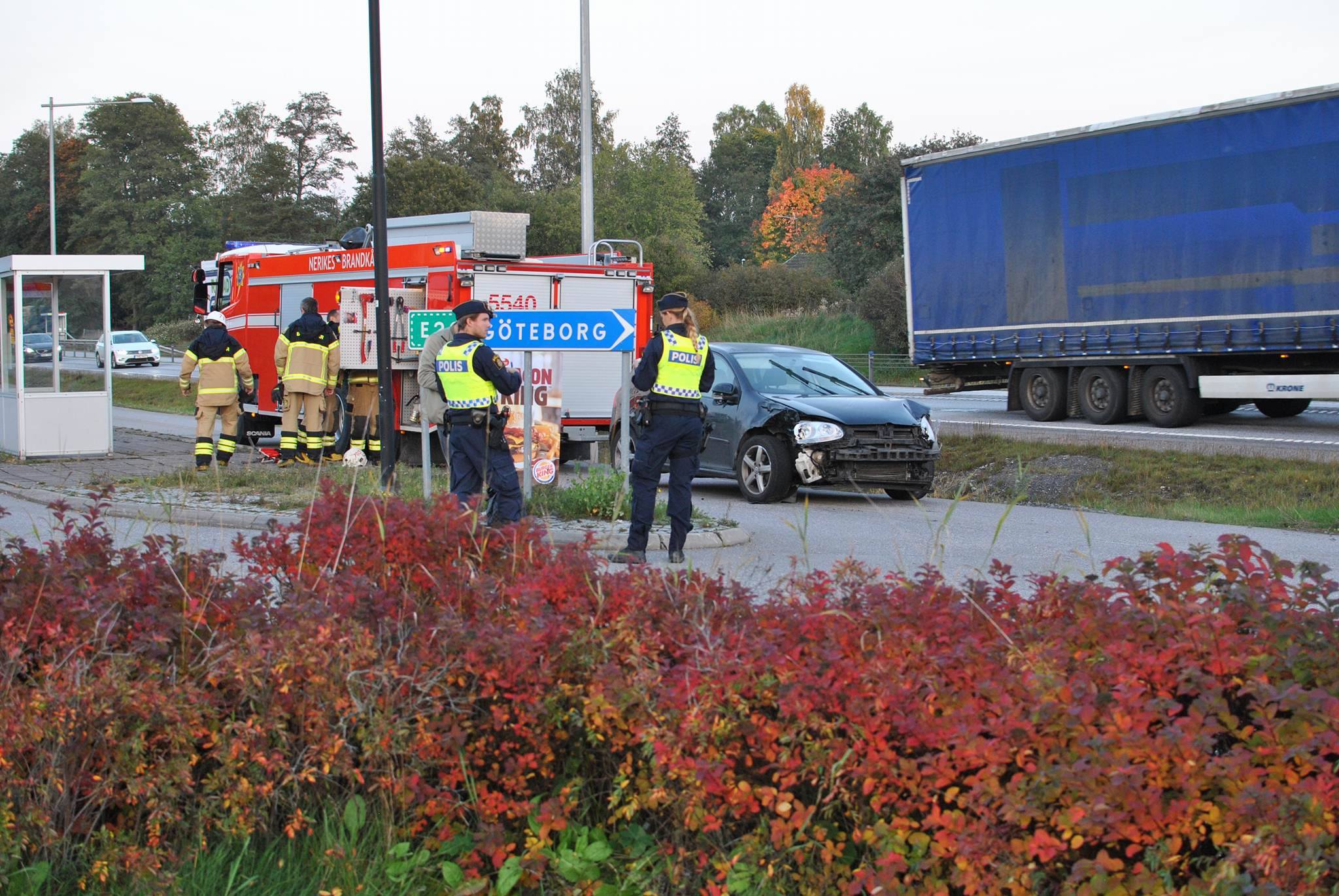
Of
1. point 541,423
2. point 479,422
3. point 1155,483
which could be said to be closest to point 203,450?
point 541,423

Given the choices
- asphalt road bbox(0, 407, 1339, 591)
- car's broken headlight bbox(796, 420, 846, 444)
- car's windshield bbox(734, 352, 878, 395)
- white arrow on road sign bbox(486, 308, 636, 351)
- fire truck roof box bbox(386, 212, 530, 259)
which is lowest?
asphalt road bbox(0, 407, 1339, 591)

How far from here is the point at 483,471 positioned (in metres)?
9.34

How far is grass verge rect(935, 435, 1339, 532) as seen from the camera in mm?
12953

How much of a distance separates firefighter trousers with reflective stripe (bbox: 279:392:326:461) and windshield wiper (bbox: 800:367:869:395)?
233 inches

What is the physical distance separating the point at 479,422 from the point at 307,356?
7.56 metres

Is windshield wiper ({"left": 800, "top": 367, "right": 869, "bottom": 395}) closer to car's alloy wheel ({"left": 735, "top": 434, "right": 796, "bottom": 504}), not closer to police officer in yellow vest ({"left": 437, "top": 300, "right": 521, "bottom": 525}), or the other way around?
car's alloy wheel ({"left": 735, "top": 434, "right": 796, "bottom": 504})

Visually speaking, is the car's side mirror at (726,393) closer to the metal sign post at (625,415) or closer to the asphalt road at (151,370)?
the metal sign post at (625,415)

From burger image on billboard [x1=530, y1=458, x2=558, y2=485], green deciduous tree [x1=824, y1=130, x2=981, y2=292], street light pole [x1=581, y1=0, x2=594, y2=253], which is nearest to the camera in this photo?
burger image on billboard [x1=530, y1=458, x2=558, y2=485]

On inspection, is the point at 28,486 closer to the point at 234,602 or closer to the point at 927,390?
the point at 234,602

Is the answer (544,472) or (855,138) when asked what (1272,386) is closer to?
(544,472)

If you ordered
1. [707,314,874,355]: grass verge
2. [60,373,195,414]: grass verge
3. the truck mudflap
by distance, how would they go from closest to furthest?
1. the truck mudflap
2. [60,373,195,414]: grass verge
3. [707,314,874,355]: grass verge

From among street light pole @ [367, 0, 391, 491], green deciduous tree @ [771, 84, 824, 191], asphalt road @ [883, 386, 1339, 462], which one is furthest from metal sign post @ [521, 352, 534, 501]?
green deciduous tree @ [771, 84, 824, 191]

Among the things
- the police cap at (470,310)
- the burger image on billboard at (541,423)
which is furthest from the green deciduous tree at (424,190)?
the police cap at (470,310)

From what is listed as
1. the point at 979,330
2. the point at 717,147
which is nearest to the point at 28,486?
the point at 979,330
